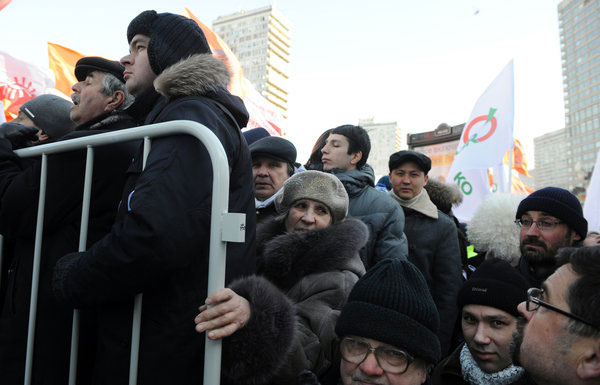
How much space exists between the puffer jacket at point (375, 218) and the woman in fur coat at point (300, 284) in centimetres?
75

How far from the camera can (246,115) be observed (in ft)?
5.55

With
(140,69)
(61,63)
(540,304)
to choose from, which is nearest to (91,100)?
(140,69)

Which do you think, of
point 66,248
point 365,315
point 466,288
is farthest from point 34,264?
point 466,288

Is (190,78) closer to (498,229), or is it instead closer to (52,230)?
(52,230)

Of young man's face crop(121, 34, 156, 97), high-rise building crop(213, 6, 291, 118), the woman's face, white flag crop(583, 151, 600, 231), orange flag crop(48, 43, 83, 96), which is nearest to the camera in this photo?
young man's face crop(121, 34, 156, 97)

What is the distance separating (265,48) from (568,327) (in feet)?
329

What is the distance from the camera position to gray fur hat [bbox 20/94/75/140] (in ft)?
8.00

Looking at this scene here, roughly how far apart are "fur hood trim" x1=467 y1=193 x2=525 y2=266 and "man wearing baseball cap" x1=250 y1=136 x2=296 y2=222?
175cm

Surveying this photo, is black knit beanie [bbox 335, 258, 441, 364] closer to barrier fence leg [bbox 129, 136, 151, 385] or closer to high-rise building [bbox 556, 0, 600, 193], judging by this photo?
barrier fence leg [bbox 129, 136, 151, 385]

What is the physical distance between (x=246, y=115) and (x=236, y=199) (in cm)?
36

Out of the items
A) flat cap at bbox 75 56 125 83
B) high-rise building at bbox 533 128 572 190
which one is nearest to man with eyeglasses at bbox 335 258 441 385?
flat cap at bbox 75 56 125 83

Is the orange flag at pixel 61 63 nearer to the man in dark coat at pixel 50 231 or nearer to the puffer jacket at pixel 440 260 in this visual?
the man in dark coat at pixel 50 231

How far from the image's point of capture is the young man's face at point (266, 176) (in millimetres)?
3021

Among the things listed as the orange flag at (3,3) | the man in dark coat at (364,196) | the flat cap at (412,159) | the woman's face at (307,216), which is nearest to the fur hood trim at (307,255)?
the woman's face at (307,216)
